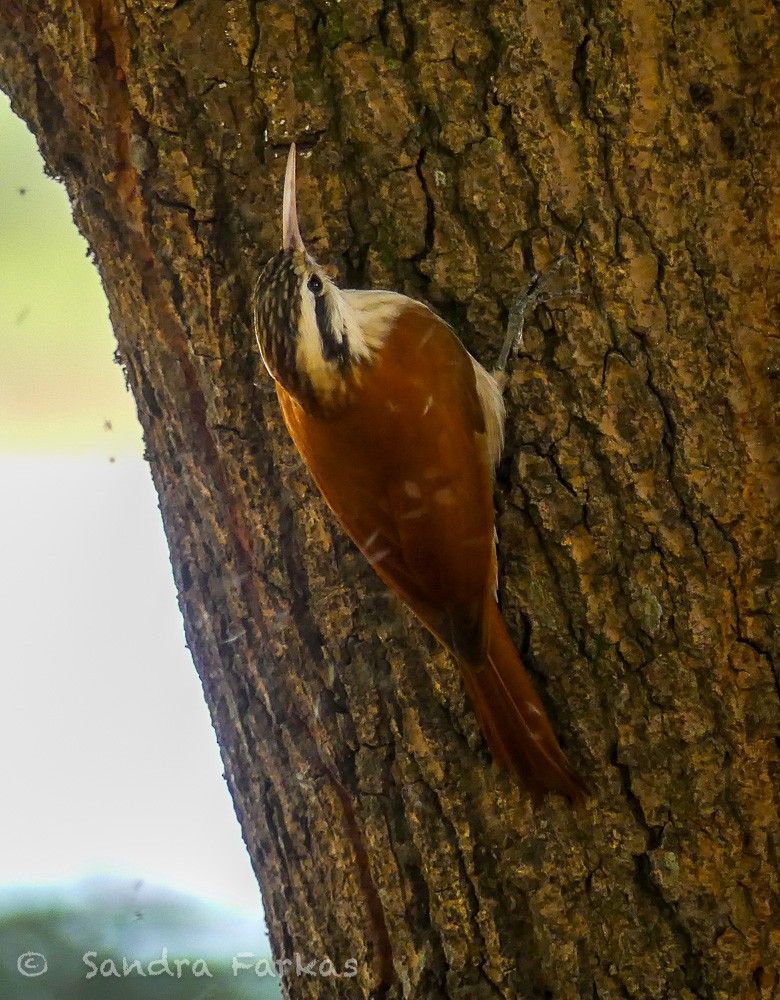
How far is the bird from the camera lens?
55.2 inches

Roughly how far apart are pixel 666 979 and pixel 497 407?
2.97 feet

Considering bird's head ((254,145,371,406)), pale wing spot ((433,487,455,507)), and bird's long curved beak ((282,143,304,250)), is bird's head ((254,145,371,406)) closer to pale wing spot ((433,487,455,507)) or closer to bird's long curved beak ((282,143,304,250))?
bird's long curved beak ((282,143,304,250))

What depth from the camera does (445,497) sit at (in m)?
1.48

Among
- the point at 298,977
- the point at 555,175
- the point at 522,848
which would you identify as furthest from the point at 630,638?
the point at 298,977

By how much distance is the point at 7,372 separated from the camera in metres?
2.44

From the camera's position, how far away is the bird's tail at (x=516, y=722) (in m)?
1.38

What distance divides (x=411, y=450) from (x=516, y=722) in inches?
18.2

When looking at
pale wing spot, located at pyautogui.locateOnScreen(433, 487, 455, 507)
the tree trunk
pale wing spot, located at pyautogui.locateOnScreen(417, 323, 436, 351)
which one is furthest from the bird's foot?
pale wing spot, located at pyautogui.locateOnScreen(433, 487, 455, 507)

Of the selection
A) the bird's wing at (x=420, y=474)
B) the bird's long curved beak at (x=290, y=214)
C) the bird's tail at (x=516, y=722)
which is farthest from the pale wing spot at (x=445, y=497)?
the bird's long curved beak at (x=290, y=214)

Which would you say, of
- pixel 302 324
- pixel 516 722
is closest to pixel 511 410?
pixel 302 324

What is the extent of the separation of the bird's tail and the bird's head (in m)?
0.48

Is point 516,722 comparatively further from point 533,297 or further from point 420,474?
point 533,297

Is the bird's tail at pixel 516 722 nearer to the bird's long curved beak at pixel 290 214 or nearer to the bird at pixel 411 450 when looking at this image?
the bird at pixel 411 450

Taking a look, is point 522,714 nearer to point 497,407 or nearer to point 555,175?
point 497,407
